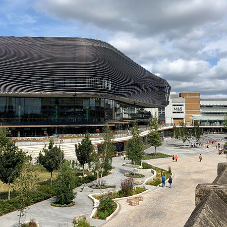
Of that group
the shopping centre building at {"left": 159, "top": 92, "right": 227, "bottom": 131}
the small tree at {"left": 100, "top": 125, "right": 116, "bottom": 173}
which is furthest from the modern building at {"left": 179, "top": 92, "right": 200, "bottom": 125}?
the small tree at {"left": 100, "top": 125, "right": 116, "bottom": 173}

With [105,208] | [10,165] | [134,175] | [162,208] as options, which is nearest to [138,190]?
[162,208]

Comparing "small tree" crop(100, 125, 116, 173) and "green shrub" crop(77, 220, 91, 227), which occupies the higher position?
"small tree" crop(100, 125, 116, 173)

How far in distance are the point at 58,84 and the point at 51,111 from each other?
925 centimetres

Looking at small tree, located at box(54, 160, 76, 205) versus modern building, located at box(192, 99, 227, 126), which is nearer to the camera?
small tree, located at box(54, 160, 76, 205)

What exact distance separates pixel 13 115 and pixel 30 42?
19.2m

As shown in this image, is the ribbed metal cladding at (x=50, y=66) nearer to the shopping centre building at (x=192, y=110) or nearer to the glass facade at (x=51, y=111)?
the glass facade at (x=51, y=111)

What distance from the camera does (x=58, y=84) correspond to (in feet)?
200

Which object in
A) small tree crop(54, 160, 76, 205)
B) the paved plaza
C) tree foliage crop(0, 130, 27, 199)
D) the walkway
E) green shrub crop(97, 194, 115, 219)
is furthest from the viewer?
tree foliage crop(0, 130, 27, 199)

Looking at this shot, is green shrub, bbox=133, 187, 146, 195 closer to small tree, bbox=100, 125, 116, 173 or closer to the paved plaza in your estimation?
the paved plaza

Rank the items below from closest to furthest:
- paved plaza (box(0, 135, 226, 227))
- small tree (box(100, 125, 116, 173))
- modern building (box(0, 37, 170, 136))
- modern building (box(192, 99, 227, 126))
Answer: paved plaza (box(0, 135, 226, 227)) → small tree (box(100, 125, 116, 173)) → modern building (box(0, 37, 170, 136)) → modern building (box(192, 99, 227, 126))

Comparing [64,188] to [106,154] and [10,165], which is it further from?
[106,154]

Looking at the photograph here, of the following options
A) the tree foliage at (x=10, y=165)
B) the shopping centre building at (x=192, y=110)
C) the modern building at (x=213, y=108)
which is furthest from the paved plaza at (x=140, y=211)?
the modern building at (x=213, y=108)

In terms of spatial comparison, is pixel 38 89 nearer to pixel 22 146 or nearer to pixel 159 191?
pixel 22 146

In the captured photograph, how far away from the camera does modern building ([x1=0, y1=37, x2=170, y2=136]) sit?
6081cm
